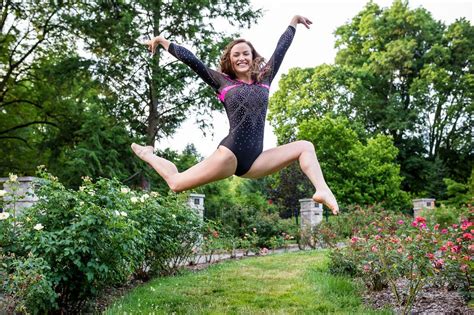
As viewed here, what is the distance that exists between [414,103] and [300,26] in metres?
23.4

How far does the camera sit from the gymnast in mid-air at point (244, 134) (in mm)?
3098

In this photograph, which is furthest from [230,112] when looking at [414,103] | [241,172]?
[414,103]

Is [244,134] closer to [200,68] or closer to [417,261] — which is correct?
[200,68]

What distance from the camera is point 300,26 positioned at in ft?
12.6

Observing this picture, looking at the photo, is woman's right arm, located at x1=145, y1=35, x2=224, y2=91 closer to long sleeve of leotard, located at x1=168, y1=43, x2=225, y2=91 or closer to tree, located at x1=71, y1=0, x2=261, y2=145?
long sleeve of leotard, located at x1=168, y1=43, x2=225, y2=91

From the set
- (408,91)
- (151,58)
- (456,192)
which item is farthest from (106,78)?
(408,91)

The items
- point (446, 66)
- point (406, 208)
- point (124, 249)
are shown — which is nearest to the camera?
point (124, 249)

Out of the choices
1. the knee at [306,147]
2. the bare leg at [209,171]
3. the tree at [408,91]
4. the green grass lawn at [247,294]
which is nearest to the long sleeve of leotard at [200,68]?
the bare leg at [209,171]

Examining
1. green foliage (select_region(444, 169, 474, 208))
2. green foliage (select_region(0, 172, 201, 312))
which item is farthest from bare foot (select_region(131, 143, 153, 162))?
green foliage (select_region(444, 169, 474, 208))

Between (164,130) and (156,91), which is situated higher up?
(156,91)

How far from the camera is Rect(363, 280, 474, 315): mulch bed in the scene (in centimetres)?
509

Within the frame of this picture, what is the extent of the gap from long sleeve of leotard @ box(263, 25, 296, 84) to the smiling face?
0.44 feet

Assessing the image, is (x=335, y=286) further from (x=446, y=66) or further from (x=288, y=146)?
(x=446, y=66)

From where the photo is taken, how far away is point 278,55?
136 inches
